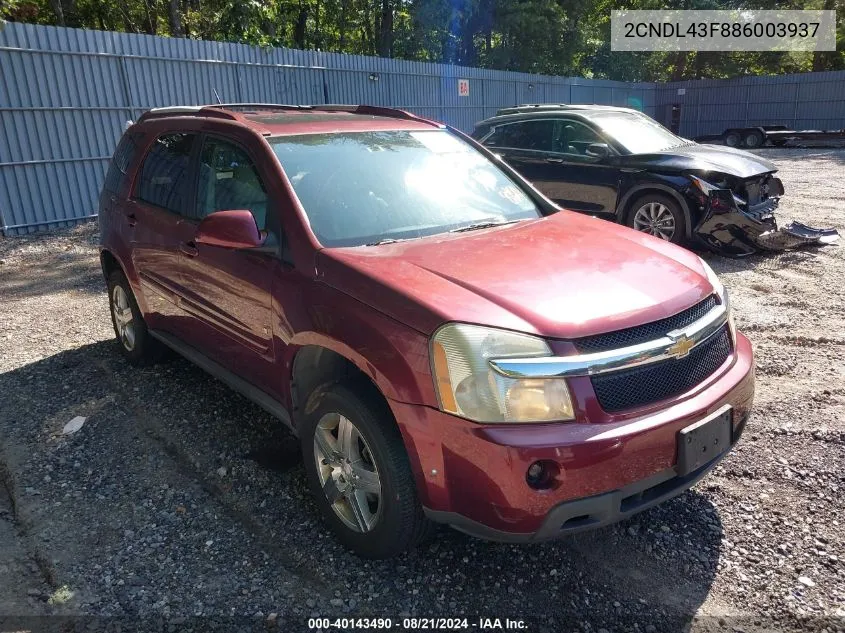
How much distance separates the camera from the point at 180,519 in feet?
10.3

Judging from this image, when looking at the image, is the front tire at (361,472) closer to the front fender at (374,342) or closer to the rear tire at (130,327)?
the front fender at (374,342)

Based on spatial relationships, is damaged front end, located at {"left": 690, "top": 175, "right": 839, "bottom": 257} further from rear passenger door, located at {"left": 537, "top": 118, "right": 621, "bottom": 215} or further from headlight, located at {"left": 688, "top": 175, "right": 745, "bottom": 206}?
rear passenger door, located at {"left": 537, "top": 118, "right": 621, "bottom": 215}

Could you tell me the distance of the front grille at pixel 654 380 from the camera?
7.58 ft

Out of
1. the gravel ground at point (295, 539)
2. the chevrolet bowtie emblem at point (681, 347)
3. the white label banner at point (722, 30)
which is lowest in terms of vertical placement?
the gravel ground at point (295, 539)

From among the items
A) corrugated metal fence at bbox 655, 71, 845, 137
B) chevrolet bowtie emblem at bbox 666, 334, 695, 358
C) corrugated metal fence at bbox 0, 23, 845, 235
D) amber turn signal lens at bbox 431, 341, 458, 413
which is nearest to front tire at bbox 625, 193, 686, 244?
chevrolet bowtie emblem at bbox 666, 334, 695, 358

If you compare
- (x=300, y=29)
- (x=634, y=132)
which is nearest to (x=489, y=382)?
(x=634, y=132)

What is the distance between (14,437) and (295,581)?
2377 millimetres

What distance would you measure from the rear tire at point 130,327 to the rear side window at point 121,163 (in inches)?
26.0

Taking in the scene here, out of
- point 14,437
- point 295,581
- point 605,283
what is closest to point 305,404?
point 295,581

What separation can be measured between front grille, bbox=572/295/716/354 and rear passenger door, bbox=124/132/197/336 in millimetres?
2433

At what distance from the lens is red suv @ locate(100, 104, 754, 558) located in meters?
2.25

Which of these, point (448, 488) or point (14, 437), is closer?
point (448, 488)

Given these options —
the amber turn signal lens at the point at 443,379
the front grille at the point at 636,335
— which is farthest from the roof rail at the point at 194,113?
the front grille at the point at 636,335

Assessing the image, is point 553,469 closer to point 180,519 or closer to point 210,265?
point 180,519
